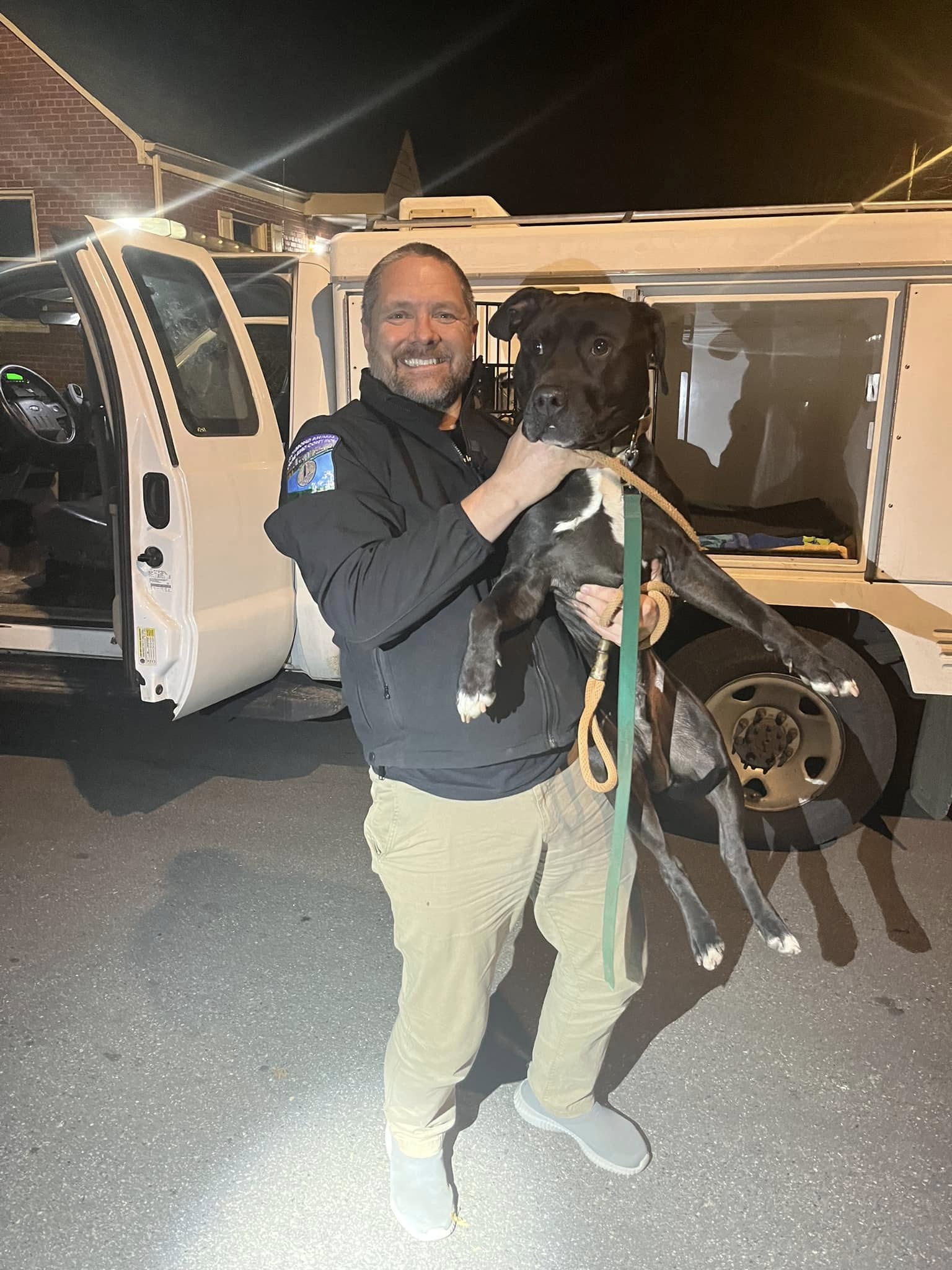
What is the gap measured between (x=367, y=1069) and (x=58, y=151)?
50.6 ft

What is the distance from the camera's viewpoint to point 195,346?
385 cm

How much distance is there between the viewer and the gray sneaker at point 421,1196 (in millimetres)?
2000

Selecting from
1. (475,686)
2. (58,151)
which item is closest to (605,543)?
(475,686)

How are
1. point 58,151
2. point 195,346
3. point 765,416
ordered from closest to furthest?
1. point 195,346
2. point 765,416
3. point 58,151

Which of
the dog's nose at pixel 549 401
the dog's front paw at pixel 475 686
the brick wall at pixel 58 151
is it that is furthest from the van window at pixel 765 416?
the brick wall at pixel 58 151

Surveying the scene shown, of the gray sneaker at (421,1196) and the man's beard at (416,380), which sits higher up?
the man's beard at (416,380)

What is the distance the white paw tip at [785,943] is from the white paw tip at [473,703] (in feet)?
3.21

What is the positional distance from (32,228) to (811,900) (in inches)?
598

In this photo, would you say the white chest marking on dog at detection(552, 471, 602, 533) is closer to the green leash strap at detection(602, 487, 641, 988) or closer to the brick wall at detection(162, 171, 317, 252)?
the green leash strap at detection(602, 487, 641, 988)

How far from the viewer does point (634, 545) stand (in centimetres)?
176

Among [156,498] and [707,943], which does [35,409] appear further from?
[707,943]

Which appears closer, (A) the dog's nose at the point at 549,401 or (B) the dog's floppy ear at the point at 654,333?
(A) the dog's nose at the point at 549,401

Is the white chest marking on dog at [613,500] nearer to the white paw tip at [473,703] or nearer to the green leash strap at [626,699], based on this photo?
the green leash strap at [626,699]

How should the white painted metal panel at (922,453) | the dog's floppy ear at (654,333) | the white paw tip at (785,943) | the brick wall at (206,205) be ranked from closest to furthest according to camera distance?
the dog's floppy ear at (654,333), the white paw tip at (785,943), the white painted metal panel at (922,453), the brick wall at (206,205)
